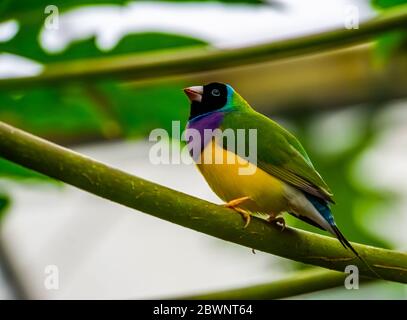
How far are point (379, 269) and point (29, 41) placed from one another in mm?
926

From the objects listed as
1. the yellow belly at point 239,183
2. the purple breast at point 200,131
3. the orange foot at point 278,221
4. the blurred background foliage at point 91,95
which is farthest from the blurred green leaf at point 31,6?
the orange foot at point 278,221

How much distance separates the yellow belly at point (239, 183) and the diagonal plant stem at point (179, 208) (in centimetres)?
18

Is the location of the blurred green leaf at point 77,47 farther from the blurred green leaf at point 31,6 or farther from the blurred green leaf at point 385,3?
the blurred green leaf at point 385,3

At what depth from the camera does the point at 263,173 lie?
145 cm

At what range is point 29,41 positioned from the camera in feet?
5.97

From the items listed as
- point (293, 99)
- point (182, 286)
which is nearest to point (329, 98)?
point (293, 99)

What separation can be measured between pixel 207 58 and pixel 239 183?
20 cm

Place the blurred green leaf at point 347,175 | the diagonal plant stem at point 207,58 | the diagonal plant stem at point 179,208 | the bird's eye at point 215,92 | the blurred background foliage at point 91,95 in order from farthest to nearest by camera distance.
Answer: the blurred green leaf at point 347,175 → the blurred background foliage at point 91,95 → the bird's eye at point 215,92 → the diagonal plant stem at point 207,58 → the diagonal plant stem at point 179,208

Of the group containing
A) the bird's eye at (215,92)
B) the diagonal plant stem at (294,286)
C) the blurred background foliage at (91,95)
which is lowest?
the diagonal plant stem at (294,286)

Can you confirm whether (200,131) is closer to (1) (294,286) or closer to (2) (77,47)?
(1) (294,286)

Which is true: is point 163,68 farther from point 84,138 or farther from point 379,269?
point 84,138

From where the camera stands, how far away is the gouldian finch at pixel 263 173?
139 centimetres

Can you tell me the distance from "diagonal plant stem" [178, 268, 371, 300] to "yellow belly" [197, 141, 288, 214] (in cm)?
13
